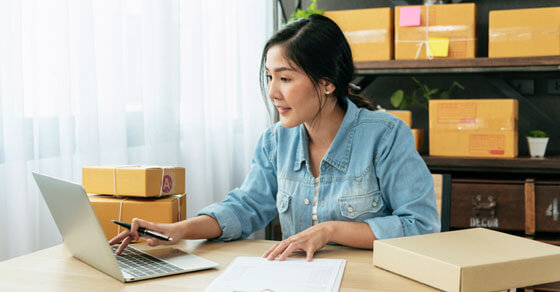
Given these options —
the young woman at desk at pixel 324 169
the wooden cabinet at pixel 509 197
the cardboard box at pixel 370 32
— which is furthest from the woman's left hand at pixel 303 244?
the cardboard box at pixel 370 32

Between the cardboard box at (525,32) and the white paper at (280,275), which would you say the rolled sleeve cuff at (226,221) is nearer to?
the white paper at (280,275)

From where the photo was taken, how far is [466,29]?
2.32 metres

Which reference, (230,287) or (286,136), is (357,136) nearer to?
(286,136)

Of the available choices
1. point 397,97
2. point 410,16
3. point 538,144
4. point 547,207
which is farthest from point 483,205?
point 410,16

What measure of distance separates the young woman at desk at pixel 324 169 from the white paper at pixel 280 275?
12cm

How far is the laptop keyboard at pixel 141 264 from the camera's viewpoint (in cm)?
101

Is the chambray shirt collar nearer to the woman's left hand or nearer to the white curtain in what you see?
the woman's left hand

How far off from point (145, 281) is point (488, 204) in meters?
1.71

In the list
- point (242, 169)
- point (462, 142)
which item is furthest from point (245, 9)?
point (462, 142)

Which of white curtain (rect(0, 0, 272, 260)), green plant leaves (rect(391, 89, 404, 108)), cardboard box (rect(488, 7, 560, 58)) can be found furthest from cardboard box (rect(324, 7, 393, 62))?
white curtain (rect(0, 0, 272, 260))

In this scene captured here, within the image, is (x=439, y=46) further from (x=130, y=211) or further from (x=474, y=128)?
(x=130, y=211)

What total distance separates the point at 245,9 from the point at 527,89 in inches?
55.7

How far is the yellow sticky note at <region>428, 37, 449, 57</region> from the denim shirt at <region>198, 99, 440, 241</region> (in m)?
1.07

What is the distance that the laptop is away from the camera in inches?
37.2
